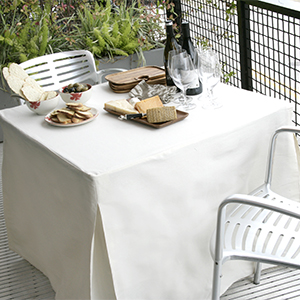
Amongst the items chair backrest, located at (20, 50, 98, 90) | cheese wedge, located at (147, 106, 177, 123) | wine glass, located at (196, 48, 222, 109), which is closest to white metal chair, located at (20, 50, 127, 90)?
chair backrest, located at (20, 50, 98, 90)

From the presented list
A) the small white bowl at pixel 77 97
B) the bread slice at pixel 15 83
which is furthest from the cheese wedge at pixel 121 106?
the bread slice at pixel 15 83

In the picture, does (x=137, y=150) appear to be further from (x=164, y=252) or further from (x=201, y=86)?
(x=201, y=86)

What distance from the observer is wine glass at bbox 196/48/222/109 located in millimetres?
A: 1562

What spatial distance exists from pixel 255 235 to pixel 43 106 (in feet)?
3.34

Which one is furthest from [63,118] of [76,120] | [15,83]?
[15,83]

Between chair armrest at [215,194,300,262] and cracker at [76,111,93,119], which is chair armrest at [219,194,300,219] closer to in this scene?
chair armrest at [215,194,300,262]

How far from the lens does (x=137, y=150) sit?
134 cm

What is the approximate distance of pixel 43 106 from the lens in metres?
1.70

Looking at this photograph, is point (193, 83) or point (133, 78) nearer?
point (193, 83)

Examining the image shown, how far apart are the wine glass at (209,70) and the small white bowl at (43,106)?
64cm

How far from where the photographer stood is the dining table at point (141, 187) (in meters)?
1.29

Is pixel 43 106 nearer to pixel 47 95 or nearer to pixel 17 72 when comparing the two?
pixel 47 95

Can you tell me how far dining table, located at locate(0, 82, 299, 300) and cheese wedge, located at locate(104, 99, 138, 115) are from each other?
4 cm

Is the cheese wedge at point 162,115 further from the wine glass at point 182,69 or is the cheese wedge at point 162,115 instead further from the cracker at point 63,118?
the cracker at point 63,118
